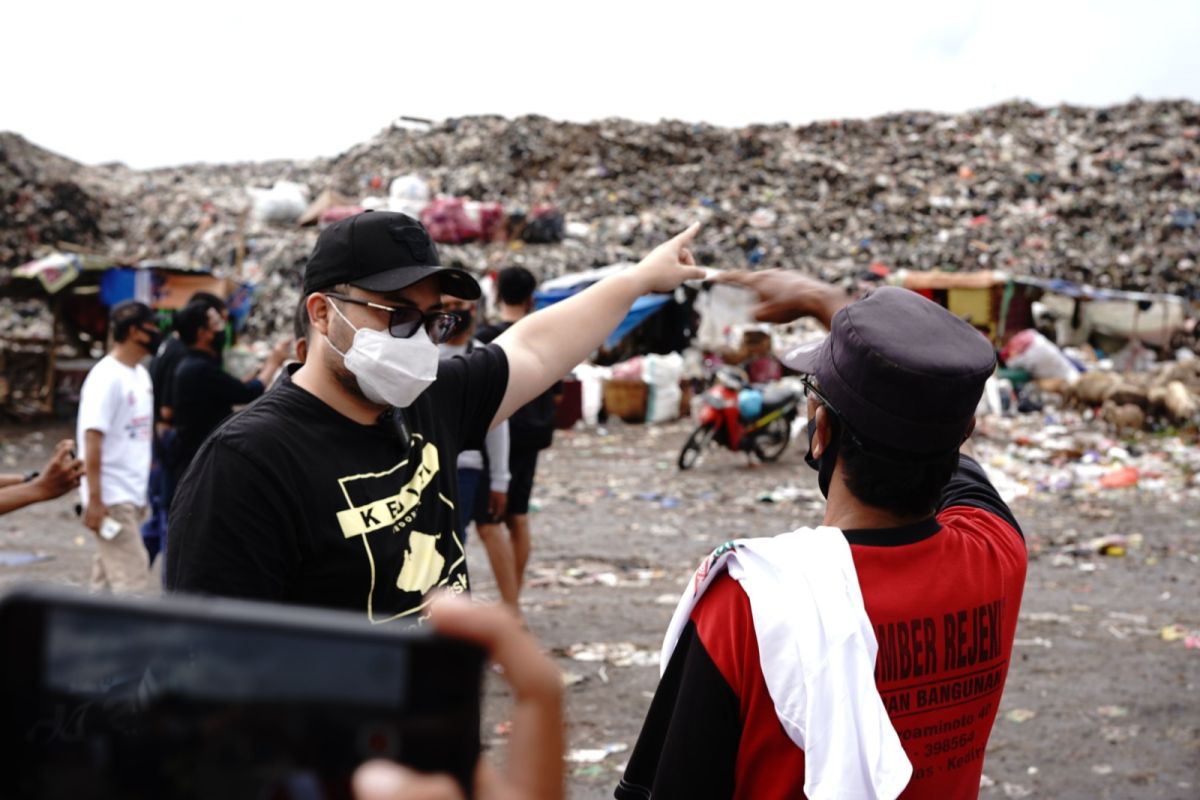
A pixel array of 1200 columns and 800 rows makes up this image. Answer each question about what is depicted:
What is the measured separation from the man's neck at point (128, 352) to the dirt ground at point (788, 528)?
7.70ft

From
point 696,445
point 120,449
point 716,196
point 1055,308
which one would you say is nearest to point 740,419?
point 696,445

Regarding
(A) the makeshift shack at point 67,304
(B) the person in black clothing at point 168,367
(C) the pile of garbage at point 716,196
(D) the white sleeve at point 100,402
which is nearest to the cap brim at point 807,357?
(B) the person in black clothing at point 168,367

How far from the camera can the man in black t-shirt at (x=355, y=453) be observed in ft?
5.52

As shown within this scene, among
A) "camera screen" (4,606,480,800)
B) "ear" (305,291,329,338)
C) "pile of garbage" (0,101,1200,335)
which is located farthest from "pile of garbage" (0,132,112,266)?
"camera screen" (4,606,480,800)

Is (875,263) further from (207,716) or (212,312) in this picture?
(207,716)

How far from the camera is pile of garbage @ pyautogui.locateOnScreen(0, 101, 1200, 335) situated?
863 inches

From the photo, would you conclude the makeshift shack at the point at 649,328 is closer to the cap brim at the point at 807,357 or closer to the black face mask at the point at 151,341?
the black face mask at the point at 151,341

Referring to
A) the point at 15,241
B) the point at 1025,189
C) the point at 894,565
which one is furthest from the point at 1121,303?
the point at 15,241

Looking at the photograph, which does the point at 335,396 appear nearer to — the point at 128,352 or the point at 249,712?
the point at 249,712

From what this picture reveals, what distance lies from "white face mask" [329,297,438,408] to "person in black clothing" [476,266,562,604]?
321 centimetres

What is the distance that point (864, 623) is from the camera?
1411mm

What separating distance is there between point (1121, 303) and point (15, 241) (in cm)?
2205

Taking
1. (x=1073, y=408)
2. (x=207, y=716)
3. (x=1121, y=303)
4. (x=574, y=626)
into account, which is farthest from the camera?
(x=1121, y=303)

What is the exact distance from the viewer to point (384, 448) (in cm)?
194
